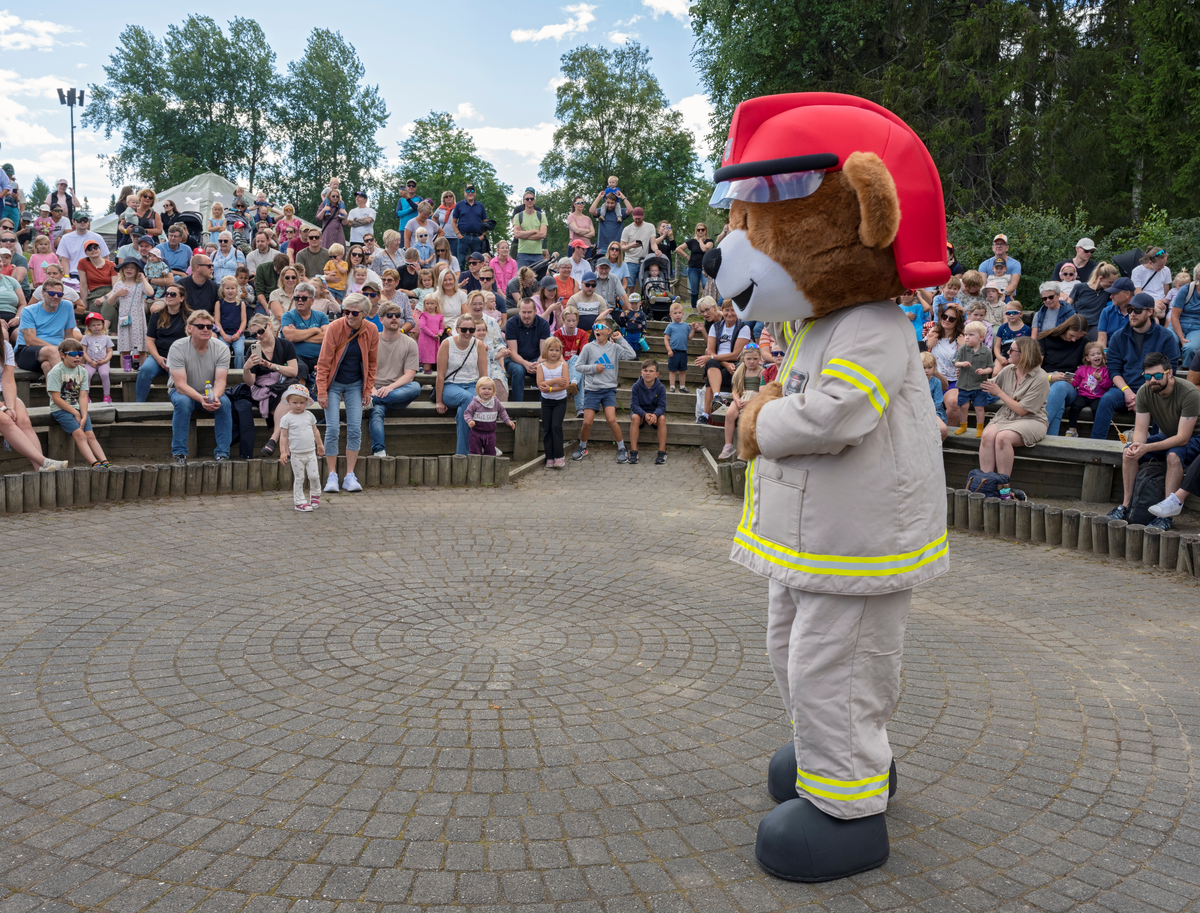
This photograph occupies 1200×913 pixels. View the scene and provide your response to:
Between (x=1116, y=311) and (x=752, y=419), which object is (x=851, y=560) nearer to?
(x=752, y=419)

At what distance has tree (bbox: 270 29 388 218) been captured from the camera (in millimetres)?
61094

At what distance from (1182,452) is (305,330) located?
9903 millimetres

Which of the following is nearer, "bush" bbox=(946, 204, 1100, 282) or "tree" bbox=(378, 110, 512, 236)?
"bush" bbox=(946, 204, 1100, 282)

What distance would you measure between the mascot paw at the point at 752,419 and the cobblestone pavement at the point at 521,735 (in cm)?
147

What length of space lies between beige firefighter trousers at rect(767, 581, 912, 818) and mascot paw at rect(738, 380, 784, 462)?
1.88ft

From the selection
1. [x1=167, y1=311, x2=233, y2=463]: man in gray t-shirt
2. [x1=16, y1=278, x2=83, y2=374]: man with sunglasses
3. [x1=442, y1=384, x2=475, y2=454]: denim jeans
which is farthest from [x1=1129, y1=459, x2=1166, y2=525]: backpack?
[x1=16, y1=278, x2=83, y2=374]: man with sunglasses

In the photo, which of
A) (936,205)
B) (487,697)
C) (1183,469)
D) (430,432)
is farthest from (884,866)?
(430,432)

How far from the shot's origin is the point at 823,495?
3289mm

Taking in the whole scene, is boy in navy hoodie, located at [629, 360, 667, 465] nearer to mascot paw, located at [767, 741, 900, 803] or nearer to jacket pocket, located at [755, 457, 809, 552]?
mascot paw, located at [767, 741, 900, 803]

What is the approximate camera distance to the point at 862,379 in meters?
3.21

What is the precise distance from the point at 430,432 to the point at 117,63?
62.3 m

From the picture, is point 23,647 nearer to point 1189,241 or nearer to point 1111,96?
point 1189,241

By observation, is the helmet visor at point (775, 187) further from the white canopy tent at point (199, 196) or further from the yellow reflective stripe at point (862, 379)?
the white canopy tent at point (199, 196)

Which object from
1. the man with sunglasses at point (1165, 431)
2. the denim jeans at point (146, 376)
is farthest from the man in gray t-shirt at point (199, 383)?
the man with sunglasses at point (1165, 431)
